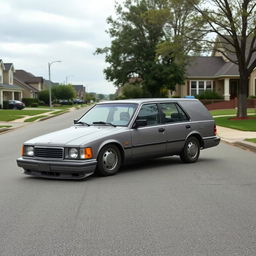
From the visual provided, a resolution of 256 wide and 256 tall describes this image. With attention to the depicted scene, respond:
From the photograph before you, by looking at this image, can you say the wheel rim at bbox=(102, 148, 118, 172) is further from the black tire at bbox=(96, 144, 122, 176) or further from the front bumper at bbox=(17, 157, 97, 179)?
the front bumper at bbox=(17, 157, 97, 179)

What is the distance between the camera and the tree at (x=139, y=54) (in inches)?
2288

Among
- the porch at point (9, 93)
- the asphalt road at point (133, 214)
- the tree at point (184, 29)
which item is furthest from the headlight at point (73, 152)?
the porch at point (9, 93)

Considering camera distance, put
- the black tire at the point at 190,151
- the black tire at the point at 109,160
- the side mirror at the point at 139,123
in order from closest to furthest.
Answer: the black tire at the point at 109,160, the side mirror at the point at 139,123, the black tire at the point at 190,151

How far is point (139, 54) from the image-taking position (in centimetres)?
5912

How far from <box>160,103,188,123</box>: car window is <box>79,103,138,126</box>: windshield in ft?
2.92

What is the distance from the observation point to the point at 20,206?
6969 millimetres

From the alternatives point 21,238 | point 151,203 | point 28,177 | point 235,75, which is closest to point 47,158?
point 28,177

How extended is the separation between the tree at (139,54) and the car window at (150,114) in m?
46.6

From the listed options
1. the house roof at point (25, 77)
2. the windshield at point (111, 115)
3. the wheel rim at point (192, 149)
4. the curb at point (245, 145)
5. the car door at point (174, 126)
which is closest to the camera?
the windshield at point (111, 115)

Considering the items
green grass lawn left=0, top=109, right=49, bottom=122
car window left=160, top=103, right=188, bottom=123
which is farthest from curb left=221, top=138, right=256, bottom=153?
green grass lawn left=0, top=109, right=49, bottom=122

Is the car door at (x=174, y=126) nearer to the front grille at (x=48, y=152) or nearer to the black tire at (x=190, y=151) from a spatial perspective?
the black tire at (x=190, y=151)

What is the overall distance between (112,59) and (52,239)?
5523cm

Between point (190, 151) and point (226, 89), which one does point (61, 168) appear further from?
point (226, 89)

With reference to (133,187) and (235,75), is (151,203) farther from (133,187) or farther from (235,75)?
(235,75)
